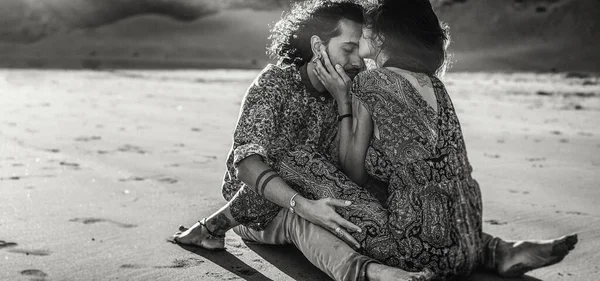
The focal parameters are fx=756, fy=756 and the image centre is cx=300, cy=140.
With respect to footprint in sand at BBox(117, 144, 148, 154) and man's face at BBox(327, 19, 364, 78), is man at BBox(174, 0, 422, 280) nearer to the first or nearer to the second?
man's face at BBox(327, 19, 364, 78)

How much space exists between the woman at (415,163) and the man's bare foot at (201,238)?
0.68 m

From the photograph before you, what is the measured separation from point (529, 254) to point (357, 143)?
0.73m

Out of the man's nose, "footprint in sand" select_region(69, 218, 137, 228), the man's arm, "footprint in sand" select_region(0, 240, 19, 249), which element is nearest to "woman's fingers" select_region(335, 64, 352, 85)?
Answer: the man's nose

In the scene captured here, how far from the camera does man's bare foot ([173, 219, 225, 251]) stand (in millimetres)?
3197

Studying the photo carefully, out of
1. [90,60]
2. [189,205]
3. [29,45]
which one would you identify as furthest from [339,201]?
[29,45]

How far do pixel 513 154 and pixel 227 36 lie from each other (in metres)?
16.2

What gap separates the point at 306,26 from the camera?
123 inches

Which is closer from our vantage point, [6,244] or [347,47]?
[347,47]

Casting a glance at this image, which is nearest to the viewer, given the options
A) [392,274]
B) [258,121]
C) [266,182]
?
[392,274]

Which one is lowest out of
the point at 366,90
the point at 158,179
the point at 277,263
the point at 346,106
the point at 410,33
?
the point at 158,179

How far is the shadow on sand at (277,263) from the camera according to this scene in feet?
9.67

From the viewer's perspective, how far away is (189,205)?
4023mm

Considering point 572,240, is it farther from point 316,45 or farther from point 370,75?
point 316,45

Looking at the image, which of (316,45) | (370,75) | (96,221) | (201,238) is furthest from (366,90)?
(96,221)
